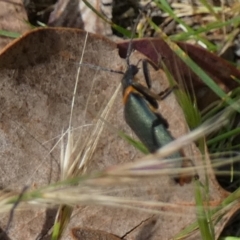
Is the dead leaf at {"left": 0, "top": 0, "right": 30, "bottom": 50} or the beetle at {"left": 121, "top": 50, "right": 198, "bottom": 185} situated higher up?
the dead leaf at {"left": 0, "top": 0, "right": 30, "bottom": 50}

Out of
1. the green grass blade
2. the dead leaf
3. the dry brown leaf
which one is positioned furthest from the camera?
the dead leaf

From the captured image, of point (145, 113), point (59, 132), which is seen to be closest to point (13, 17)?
point (59, 132)

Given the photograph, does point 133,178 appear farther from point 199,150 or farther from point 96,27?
point 96,27

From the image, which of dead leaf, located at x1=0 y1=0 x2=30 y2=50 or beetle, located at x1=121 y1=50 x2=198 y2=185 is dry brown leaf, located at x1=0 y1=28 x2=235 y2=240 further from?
dead leaf, located at x1=0 y1=0 x2=30 y2=50

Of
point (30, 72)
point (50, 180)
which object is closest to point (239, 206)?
point (50, 180)

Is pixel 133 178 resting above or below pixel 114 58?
above

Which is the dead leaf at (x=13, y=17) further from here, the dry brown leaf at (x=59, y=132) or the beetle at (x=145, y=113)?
the beetle at (x=145, y=113)

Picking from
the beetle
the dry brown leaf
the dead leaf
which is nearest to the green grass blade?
the dead leaf
